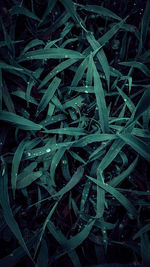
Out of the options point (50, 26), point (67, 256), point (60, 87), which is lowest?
point (67, 256)

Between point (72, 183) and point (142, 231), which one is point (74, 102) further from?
Result: point (142, 231)

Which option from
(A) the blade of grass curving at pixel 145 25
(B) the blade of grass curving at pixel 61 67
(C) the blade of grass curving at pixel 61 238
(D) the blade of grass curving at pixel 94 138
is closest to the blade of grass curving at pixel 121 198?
(D) the blade of grass curving at pixel 94 138

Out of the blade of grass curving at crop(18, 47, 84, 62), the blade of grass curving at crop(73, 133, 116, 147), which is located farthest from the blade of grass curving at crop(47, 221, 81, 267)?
the blade of grass curving at crop(18, 47, 84, 62)

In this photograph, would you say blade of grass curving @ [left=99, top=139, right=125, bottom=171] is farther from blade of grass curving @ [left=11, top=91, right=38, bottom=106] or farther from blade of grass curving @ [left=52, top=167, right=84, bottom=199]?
blade of grass curving @ [left=11, top=91, right=38, bottom=106]

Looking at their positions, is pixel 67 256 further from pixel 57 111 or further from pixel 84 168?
pixel 57 111

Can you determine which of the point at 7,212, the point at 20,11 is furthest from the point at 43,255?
the point at 20,11

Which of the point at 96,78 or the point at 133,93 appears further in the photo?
the point at 133,93

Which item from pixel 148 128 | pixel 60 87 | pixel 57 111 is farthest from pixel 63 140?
pixel 148 128
